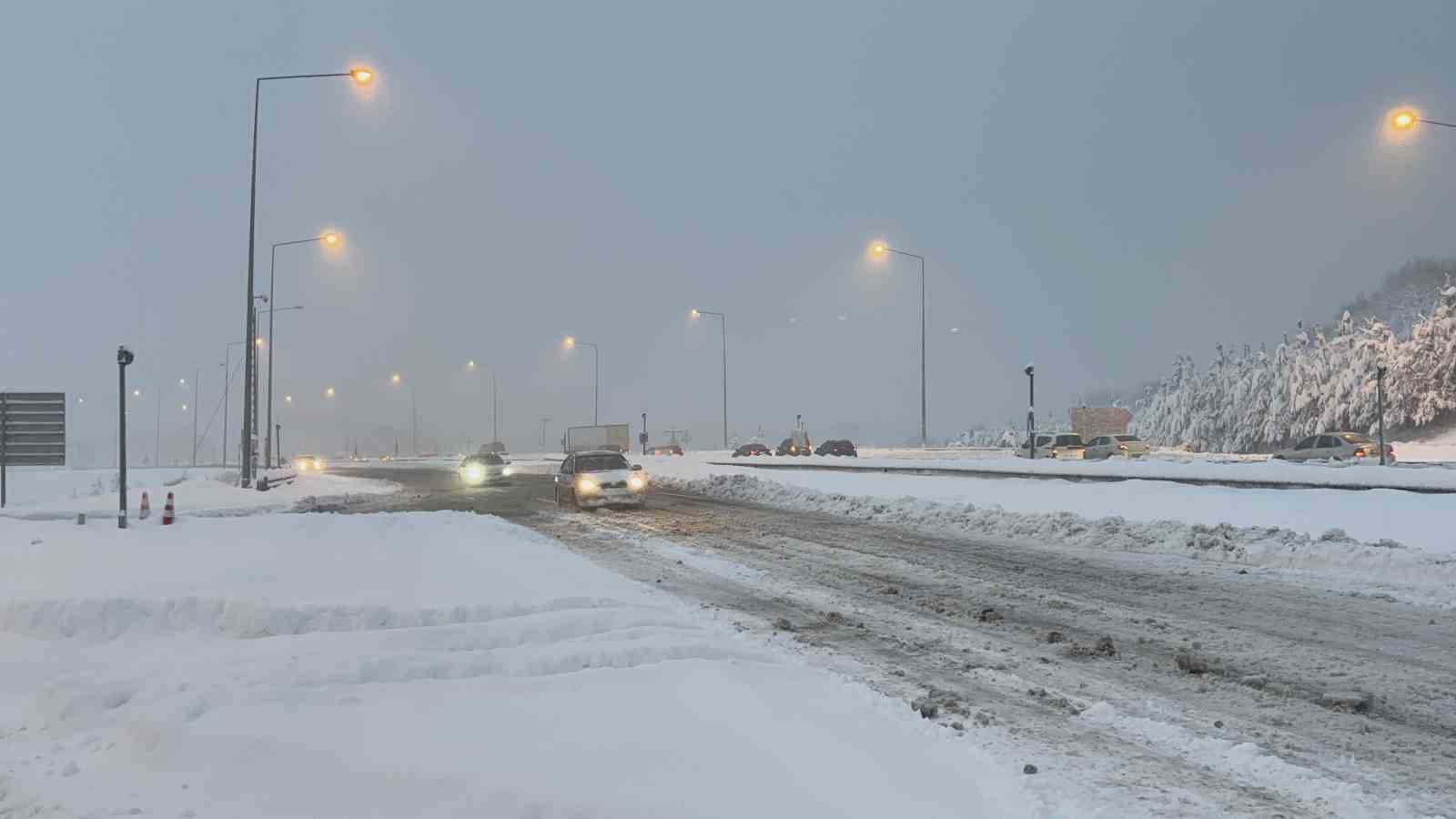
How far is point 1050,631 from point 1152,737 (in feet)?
9.44

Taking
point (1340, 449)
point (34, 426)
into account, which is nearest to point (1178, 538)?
point (1340, 449)

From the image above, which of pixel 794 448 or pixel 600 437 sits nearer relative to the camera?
pixel 794 448

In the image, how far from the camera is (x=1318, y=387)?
68.8 metres

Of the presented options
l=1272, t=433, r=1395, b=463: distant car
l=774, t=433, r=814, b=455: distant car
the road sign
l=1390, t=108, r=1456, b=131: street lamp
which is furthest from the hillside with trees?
the road sign

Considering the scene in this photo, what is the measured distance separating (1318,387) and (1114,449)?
39.4 metres

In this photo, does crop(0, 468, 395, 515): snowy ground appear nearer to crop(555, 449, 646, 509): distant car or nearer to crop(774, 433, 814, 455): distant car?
crop(555, 449, 646, 509): distant car

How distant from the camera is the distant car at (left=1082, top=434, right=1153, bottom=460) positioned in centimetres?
4162

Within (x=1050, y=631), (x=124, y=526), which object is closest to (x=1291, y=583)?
(x=1050, y=631)

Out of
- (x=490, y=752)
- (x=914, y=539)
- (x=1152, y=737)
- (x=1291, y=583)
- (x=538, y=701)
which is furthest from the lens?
(x=914, y=539)

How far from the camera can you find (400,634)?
296 inches

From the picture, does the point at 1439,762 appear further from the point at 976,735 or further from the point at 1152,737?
the point at 976,735

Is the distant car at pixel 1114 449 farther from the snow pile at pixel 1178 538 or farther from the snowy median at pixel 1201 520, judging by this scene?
the snow pile at pixel 1178 538

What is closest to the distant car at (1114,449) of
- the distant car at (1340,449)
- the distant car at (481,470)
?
the distant car at (1340,449)

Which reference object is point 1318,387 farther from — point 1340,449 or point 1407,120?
point 1407,120
